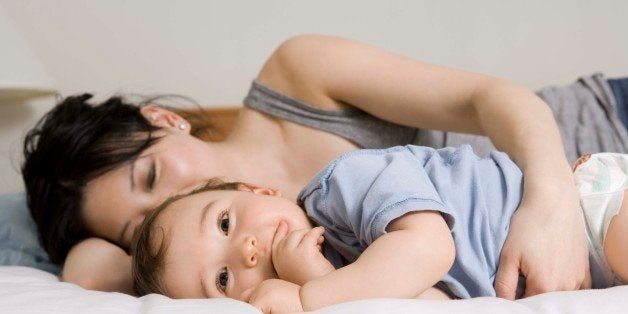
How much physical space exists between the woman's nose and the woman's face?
341 mm

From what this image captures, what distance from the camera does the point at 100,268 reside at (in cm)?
106

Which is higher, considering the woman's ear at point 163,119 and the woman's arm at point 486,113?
the woman's arm at point 486,113

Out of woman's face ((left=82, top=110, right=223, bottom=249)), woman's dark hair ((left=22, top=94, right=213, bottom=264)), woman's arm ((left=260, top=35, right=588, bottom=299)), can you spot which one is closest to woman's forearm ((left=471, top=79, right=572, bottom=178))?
woman's arm ((left=260, top=35, right=588, bottom=299))

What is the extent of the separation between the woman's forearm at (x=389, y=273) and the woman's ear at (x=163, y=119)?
659 millimetres

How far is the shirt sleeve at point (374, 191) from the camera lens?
731mm

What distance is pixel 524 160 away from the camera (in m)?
0.94

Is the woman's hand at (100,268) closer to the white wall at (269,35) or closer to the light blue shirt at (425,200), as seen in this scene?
the light blue shirt at (425,200)

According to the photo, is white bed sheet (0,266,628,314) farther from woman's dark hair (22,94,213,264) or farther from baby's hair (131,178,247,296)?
woman's dark hair (22,94,213,264)

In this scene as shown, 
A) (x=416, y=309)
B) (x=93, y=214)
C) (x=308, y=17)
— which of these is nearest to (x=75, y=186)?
(x=93, y=214)

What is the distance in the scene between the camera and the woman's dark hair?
114 centimetres

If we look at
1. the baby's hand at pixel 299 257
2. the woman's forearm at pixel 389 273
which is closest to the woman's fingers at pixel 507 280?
the woman's forearm at pixel 389 273

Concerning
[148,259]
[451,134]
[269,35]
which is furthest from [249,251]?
[269,35]

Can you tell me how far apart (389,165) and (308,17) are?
116 cm

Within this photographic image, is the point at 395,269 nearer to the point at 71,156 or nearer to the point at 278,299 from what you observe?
the point at 278,299
